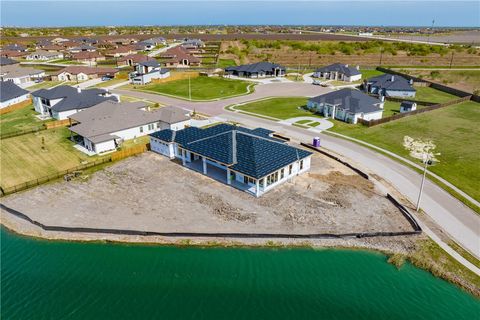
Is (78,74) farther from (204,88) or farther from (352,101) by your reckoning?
(352,101)

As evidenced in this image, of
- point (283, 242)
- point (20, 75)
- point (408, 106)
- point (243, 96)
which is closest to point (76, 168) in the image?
point (283, 242)

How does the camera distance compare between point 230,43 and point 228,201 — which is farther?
point 230,43

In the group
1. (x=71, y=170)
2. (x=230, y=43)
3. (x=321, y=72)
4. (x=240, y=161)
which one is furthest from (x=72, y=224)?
(x=230, y=43)

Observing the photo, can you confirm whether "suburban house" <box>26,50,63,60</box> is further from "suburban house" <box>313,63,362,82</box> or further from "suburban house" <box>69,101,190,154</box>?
"suburban house" <box>313,63,362,82</box>

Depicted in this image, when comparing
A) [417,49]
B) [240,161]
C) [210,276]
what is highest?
[417,49]

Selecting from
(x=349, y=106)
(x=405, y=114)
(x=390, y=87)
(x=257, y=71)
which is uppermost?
(x=257, y=71)

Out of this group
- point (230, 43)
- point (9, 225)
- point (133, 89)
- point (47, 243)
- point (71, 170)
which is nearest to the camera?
A: point (47, 243)

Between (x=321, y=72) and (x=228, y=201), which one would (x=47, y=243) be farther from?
(x=321, y=72)
